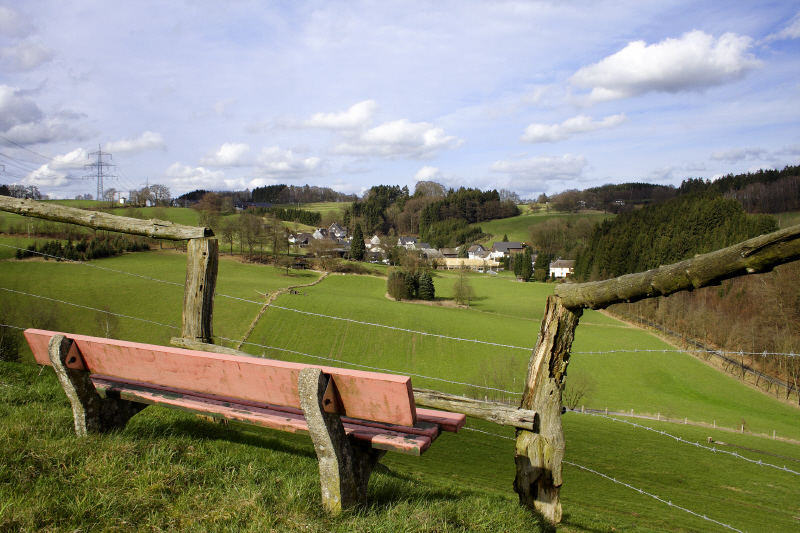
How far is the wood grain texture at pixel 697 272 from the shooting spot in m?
2.82

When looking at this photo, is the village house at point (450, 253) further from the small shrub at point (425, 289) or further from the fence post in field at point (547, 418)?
the fence post in field at point (547, 418)

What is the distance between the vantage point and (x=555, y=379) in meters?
4.16

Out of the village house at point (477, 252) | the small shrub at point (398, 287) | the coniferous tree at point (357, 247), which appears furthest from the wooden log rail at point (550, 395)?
the village house at point (477, 252)

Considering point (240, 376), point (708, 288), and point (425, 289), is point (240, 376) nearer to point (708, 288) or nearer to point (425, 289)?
point (425, 289)

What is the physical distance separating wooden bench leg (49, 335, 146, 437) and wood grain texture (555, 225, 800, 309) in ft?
12.7

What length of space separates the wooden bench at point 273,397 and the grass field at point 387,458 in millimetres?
254

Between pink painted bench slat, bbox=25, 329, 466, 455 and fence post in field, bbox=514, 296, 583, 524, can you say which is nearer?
pink painted bench slat, bbox=25, 329, 466, 455

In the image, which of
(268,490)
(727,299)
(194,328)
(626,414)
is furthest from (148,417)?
(727,299)

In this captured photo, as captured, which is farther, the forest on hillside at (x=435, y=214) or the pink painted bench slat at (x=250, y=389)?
the forest on hillside at (x=435, y=214)

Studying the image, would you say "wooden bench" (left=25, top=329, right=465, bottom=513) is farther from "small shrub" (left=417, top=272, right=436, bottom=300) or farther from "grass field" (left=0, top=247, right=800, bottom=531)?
"small shrub" (left=417, top=272, right=436, bottom=300)

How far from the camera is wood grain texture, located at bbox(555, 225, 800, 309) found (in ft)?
9.24

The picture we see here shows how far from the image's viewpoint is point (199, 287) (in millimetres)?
5750

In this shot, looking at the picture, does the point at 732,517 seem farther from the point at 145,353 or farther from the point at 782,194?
the point at 782,194

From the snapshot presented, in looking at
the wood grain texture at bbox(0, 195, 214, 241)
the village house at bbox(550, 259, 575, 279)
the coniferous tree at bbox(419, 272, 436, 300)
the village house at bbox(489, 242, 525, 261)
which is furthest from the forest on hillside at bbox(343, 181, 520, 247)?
the wood grain texture at bbox(0, 195, 214, 241)
